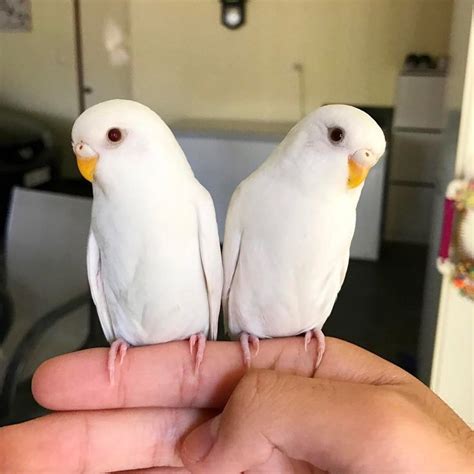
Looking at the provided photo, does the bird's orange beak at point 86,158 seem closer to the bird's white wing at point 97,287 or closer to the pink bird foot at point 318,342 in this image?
the bird's white wing at point 97,287

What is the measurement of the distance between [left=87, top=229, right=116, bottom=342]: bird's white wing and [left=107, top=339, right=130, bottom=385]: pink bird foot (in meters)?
0.03

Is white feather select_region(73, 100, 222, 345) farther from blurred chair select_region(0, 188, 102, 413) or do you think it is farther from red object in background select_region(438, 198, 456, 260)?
blurred chair select_region(0, 188, 102, 413)

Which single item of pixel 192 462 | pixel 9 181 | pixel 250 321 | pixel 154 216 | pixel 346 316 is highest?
pixel 154 216

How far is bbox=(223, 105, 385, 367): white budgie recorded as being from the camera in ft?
1.64

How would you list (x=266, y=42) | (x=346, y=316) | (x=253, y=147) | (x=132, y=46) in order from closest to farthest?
(x=346, y=316), (x=253, y=147), (x=266, y=42), (x=132, y=46)

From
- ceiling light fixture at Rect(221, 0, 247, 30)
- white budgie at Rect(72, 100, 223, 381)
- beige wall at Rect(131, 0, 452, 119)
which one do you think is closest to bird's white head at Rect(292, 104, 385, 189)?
white budgie at Rect(72, 100, 223, 381)

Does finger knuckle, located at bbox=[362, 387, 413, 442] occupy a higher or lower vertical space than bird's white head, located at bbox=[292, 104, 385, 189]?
lower

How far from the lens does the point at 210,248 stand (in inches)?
21.1

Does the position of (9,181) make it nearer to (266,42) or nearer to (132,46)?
(132,46)

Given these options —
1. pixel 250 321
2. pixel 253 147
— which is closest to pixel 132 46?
pixel 253 147

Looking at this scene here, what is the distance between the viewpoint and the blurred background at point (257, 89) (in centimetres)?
246

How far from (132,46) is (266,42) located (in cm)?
69

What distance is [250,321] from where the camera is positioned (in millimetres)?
571

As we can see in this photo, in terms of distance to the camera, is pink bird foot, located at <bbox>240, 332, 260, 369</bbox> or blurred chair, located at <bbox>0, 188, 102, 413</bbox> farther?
blurred chair, located at <bbox>0, 188, 102, 413</bbox>
